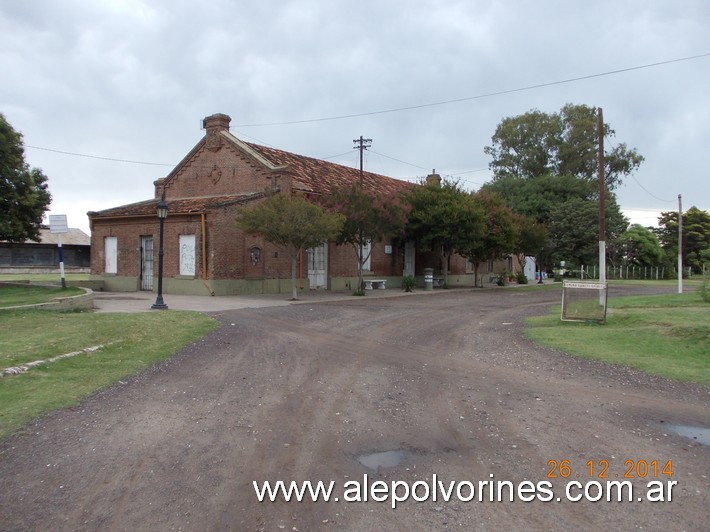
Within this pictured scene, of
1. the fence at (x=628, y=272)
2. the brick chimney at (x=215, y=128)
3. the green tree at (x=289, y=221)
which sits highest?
the brick chimney at (x=215, y=128)

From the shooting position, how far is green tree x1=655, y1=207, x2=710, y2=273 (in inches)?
2589

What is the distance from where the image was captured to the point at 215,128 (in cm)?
2928

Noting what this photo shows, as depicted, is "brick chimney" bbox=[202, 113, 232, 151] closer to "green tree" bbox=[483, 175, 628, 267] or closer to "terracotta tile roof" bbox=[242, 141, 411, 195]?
"terracotta tile roof" bbox=[242, 141, 411, 195]

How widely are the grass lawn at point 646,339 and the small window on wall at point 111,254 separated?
69.2 feet

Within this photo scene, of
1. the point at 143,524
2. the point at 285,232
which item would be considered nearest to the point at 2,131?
the point at 285,232

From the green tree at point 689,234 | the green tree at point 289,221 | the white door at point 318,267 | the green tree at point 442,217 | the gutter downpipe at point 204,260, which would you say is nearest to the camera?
the green tree at point 289,221

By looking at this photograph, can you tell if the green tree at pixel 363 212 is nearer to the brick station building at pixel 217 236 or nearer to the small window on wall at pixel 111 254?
the brick station building at pixel 217 236

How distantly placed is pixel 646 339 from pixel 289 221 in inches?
541

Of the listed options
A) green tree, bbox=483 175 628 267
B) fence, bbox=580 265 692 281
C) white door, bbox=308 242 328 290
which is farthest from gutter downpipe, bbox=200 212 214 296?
fence, bbox=580 265 692 281

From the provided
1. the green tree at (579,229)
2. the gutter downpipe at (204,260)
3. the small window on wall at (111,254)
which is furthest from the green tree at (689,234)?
the small window on wall at (111,254)

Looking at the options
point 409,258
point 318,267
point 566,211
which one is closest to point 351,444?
point 318,267

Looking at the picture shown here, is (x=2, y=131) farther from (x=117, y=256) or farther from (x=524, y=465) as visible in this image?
(x=524, y=465)

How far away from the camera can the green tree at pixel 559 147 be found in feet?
195

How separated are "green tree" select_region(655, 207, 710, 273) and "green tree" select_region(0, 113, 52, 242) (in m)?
65.8
